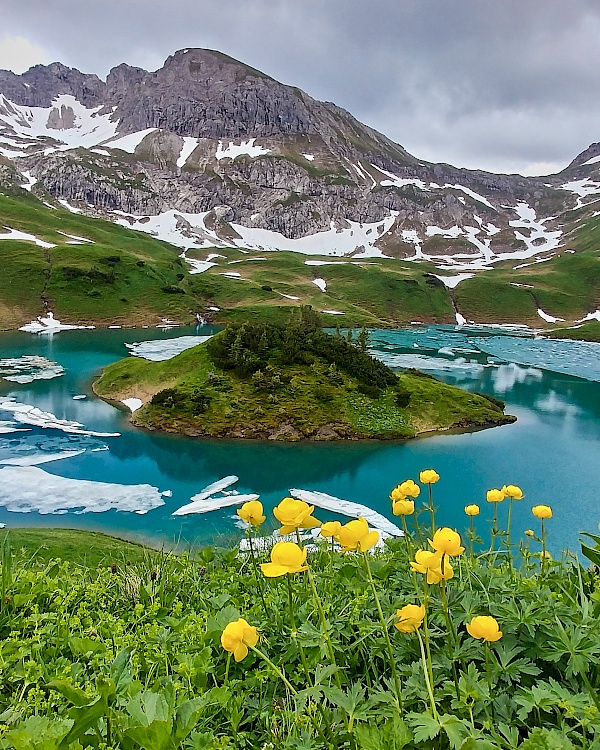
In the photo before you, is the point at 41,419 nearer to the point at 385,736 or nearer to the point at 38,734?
the point at 38,734

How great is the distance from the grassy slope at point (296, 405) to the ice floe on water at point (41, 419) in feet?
13.2

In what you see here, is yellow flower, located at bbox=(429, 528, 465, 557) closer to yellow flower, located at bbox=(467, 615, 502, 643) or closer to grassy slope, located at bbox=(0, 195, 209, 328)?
yellow flower, located at bbox=(467, 615, 502, 643)

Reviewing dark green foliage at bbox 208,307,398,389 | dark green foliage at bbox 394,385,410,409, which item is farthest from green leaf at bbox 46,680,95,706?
dark green foliage at bbox 394,385,410,409

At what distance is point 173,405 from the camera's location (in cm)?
3984

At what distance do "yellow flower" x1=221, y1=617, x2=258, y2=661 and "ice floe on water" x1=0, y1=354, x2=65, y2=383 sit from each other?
55007mm

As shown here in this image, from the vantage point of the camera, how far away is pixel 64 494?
88.8ft

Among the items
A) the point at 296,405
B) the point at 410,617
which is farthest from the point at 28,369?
the point at 410,617

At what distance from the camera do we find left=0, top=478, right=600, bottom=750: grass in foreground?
2.36 meters

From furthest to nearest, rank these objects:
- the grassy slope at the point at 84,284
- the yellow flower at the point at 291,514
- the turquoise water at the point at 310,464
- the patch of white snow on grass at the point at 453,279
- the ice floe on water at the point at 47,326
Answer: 1. the patch of white snow on grass at the point at 453,279
2. the grassy slope at the point at 84,284
3. the ice floe on water at the point at 47,326
4. the turquoise water at the point at 310,464
5. the yellow flower at the point at 291,514

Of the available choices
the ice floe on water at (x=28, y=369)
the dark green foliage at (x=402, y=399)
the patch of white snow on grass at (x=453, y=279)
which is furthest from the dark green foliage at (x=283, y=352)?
the patch of white snow on grass at (x=453, y=279)

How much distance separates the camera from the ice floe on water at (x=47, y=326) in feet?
295

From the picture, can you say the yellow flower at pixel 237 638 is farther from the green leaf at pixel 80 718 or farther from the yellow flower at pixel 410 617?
the yellow flower at pixel 410 617

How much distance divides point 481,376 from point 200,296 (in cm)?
8114

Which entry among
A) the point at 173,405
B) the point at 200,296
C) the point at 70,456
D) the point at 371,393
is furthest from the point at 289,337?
the point at 200,296
